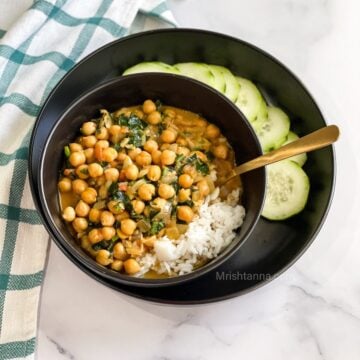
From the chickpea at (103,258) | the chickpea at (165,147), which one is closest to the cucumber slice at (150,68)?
the chickpea at (165,147)

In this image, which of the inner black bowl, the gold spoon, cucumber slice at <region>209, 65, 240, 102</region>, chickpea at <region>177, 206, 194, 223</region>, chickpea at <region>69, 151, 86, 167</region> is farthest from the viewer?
cucumber slice at <region>209, 65, 240, 102</region>

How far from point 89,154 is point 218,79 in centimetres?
82

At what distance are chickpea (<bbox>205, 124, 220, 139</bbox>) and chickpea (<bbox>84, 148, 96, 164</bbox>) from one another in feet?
1.97

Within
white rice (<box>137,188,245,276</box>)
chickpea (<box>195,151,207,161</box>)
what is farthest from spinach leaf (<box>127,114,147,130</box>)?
white rice (<box>137,188,245,276</box>)

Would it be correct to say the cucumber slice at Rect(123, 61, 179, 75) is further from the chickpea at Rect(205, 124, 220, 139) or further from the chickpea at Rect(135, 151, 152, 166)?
the chickpea at Rect(135, 151, 152, 166)

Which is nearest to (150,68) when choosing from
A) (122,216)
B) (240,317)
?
(122,216)

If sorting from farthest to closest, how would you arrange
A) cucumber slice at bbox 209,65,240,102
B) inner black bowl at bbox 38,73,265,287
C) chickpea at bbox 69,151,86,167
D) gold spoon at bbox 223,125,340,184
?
1. cucumber slice at bbox 209,65,240,102
2. chickpea at bbox 69,151,86,167
3. inner black bowl at bbox 38,73,265,287
4. gold spoon at bbox 223,125,340,184

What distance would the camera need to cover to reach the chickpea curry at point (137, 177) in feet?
9.02

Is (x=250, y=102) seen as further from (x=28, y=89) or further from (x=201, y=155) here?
(x=28, y=89)

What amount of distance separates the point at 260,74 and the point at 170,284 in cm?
131

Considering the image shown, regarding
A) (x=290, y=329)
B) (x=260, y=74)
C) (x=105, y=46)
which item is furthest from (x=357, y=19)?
(x=290, y=329)

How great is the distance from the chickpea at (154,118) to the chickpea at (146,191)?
39cm

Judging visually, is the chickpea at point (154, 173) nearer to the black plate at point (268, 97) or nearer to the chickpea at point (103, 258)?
the chickpea at point (103, 258)

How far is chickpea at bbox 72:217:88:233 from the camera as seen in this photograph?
2.77 meters
